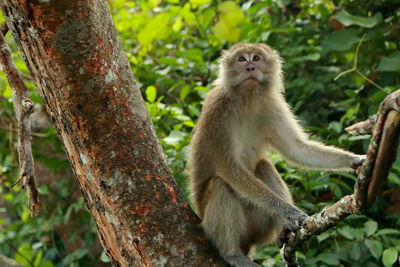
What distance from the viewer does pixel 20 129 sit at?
3818 millimetres

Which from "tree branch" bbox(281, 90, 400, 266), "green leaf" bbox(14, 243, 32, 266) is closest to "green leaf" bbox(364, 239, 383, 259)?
"tree branch" bbox(281, 90, 400, 266)

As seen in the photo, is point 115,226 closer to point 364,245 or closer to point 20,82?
point 20,82

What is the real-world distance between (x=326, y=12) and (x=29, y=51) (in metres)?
4.80

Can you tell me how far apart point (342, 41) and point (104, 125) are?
348 centimetres

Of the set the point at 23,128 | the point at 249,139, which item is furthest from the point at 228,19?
the point at 249,139

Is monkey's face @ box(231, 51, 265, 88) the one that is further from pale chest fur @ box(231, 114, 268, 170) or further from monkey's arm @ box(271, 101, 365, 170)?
monkey's arm @ box(271, 101, 365, 170)

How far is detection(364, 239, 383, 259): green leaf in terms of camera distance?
4.87 m

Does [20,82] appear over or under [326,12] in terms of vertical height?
over

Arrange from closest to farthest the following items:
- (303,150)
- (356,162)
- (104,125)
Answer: (104,125) < (356,162) < (303,150)

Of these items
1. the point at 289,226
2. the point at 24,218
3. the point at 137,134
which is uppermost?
the point at 137,134

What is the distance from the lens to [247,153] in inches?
204

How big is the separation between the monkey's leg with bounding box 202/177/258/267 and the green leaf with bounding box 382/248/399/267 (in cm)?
107

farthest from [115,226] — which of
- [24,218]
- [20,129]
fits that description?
[24,218]

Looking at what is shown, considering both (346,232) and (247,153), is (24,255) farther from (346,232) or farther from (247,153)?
(346,232)
